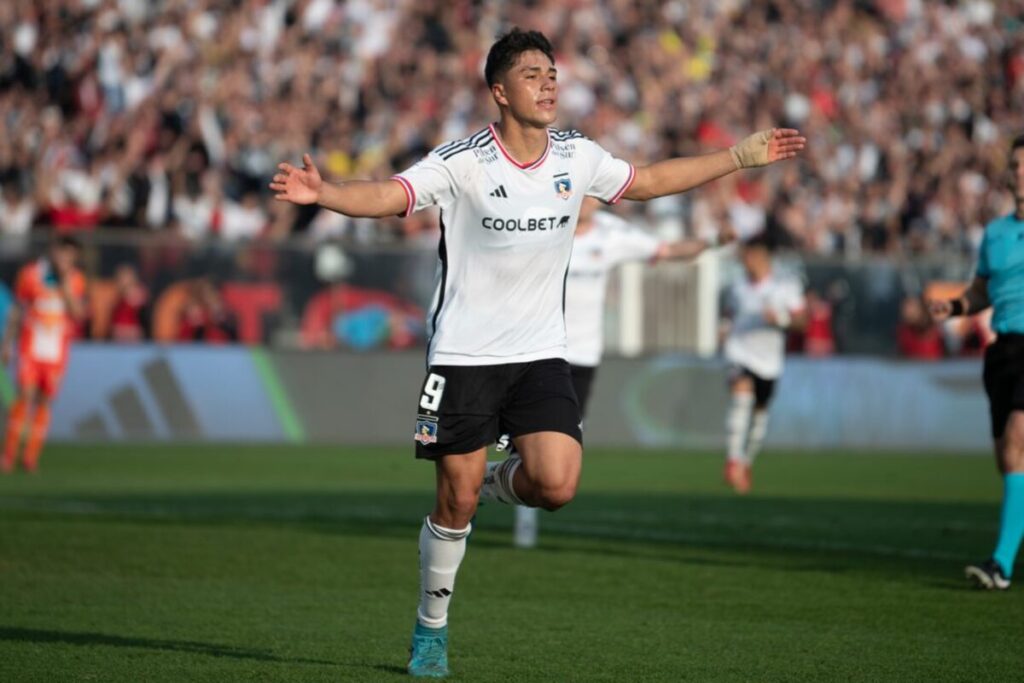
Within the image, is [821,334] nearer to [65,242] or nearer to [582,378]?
[65,242]

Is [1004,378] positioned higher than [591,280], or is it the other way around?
[591,280]

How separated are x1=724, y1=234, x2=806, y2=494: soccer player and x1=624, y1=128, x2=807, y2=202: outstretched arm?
1115cm

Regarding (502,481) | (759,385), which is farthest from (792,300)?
(502,481)

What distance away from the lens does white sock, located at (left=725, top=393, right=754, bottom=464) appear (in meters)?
18.5

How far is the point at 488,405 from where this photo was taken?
7582 millimetres

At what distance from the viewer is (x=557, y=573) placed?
36.2 feet

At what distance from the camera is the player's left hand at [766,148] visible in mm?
7965

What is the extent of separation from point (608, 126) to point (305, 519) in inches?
557

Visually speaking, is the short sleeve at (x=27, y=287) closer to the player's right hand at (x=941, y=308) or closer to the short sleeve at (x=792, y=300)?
the short sleeve at (x=792, y=300)

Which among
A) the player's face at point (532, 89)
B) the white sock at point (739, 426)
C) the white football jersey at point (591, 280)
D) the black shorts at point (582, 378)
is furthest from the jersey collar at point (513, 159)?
the white sock at point (739, 426)

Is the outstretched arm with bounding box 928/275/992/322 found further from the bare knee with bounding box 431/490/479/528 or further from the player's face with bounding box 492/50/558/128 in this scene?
the bare knee with bounding box 431/490/479/528

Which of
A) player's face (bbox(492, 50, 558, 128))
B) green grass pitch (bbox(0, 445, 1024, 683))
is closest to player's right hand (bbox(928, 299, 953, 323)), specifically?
green grass pitch (bbox(0, 445, 1024, 683))

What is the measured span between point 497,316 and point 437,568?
1.11 m

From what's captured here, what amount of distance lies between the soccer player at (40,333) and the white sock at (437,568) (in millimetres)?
12164
